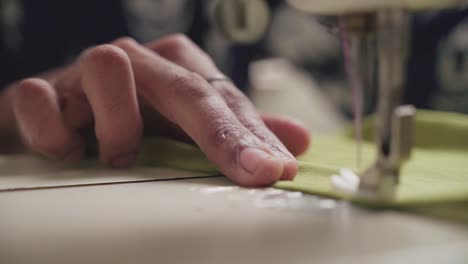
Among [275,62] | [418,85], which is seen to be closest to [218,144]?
[418,85]

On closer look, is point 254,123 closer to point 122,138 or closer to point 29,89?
point 122,138

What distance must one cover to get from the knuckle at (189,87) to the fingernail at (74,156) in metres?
0.21

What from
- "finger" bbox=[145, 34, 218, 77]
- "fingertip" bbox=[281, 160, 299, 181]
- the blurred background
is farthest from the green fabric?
the blurred background

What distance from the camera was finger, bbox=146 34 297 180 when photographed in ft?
1.99

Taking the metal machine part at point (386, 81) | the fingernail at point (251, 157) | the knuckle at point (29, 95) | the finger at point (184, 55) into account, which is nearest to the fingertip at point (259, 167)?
the fingernail at point (251, 157)

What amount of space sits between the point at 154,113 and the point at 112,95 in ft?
0.42

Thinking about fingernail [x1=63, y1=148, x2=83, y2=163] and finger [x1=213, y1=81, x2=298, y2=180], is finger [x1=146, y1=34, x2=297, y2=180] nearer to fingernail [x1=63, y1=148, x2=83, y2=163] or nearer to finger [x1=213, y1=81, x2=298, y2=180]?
finger [x1=213, y1=81, x2=298, y2=180]

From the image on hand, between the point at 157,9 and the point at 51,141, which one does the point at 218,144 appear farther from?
the point at 157,9

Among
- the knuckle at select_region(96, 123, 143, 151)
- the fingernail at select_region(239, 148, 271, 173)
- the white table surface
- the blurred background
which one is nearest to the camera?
the white table surface

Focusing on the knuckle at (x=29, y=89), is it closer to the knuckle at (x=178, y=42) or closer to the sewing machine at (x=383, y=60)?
the knuckle at (x=178, y=42)

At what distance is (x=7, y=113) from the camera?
39.5 inches

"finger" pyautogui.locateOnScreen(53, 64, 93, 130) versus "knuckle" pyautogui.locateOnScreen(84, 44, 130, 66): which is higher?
"knuckle" pyautogui.locateOnScreen(84, 44, 130, 66)

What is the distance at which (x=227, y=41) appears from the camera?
49.0 inches

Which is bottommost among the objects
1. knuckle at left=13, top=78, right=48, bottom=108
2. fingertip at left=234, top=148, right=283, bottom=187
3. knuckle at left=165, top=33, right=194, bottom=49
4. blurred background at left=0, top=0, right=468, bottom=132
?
blurred background at left=0, top=0, right=468, bottom=132
